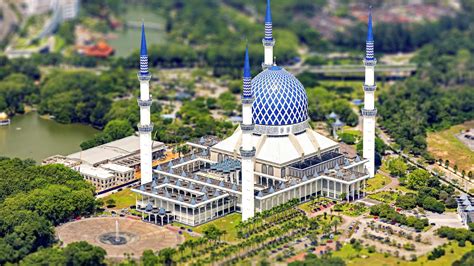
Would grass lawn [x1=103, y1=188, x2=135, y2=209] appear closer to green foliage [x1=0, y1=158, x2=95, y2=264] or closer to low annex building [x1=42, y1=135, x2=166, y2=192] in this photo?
low annex building [x1=42, y1=135, x2=166, y2=192]

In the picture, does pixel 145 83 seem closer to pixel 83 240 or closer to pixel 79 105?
pixel 83 240

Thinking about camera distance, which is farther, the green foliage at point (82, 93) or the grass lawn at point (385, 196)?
the green foliage at point (82, 93)

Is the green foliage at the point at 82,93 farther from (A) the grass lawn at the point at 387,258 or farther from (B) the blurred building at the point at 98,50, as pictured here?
(A) the grass lawn at the point at 387,258

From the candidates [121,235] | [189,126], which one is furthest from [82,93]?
[121,235]

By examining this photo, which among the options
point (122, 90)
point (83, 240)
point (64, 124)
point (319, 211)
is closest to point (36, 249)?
point (83, 240)

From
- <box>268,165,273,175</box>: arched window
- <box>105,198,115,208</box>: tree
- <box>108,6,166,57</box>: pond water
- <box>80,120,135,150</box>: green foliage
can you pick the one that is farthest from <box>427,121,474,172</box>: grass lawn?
<box>108,6,166,57</box>: pond water

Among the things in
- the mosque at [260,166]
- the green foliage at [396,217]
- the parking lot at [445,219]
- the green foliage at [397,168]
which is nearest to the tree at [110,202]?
the mosque at [260,166]

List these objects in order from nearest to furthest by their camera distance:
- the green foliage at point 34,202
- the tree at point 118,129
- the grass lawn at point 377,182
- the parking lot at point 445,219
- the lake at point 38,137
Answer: the green foliage at point 34,202 < the parking lot at point 445,219 < the grass lawn at point 377,182 < the lake at point 38,137 < the tree at point 118,129
